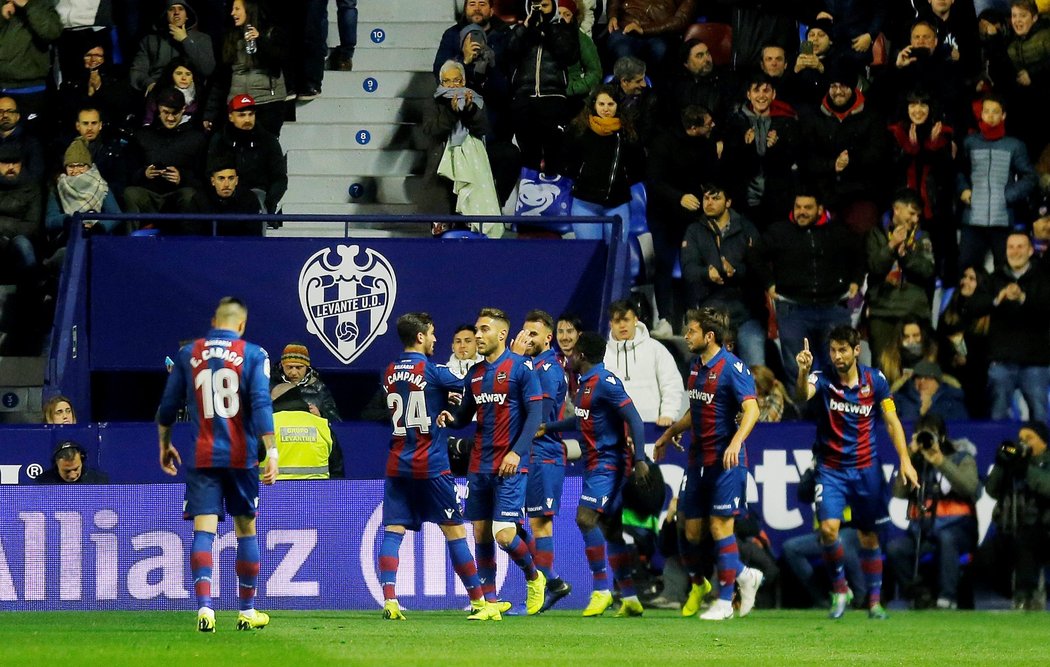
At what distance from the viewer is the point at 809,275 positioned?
15492 mm

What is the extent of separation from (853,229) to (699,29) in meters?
2.90

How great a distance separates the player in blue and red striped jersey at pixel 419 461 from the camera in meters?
11.7

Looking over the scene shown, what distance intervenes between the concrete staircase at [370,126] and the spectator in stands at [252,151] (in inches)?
39.5

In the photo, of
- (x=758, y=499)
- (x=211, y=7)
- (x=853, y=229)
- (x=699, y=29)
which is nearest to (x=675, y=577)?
(x=758, y=499)

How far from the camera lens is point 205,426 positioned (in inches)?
411

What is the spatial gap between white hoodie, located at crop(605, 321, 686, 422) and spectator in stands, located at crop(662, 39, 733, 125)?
294 cm

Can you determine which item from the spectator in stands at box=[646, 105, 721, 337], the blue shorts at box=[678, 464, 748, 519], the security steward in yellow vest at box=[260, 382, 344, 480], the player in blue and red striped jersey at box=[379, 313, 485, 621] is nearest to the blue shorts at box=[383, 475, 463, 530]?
the player in blue and red striped jersey at box=[379, 313, 485, 621]

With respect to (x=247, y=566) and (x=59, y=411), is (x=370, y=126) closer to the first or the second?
(x=59, y=411)

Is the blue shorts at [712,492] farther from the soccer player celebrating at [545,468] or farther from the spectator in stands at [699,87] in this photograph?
the spectator in stands at [699,87]

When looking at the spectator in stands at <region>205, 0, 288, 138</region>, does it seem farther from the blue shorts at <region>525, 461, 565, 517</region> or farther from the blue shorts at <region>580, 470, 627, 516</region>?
the blue shorts at <region>580, 470, 627, 516</region>

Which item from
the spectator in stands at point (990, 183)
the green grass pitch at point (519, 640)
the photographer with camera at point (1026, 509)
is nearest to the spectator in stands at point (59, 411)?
the green grass pitch at point (519, 640)

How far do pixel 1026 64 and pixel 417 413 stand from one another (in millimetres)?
8074

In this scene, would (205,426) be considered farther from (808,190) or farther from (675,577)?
(808,190)

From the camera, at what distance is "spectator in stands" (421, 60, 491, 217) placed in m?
16.3
